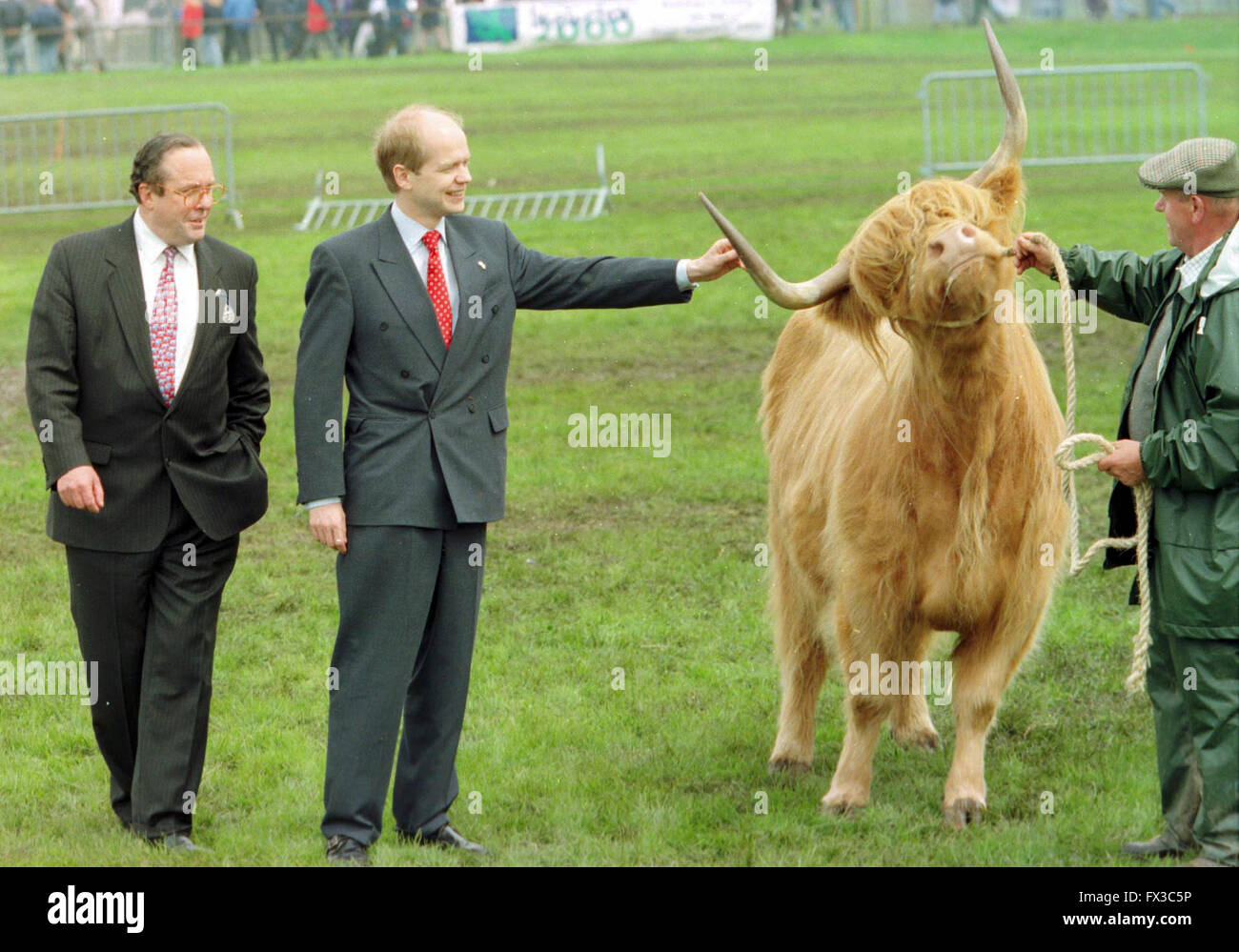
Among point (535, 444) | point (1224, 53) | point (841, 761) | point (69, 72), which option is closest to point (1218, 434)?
point (841, 761)

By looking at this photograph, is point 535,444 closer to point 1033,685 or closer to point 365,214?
point 1033,685

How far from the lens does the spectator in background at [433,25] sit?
30.6 metres

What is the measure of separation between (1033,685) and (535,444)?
476cm

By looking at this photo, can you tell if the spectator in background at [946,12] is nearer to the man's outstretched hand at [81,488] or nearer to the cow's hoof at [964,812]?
the cow's hoof at [964,812]

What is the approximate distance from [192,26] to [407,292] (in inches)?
1059

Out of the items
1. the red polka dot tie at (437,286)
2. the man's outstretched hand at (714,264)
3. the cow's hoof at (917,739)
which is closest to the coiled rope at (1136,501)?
the man's outstretched hand at (714,264)

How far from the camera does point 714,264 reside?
500 cm

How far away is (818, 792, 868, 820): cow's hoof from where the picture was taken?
5488 millimetres

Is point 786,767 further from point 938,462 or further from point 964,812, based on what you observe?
point 938,462

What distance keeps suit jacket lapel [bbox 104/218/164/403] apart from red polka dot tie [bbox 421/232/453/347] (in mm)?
932

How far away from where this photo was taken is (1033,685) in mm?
6766

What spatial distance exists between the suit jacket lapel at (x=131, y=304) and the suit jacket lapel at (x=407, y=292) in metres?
0.82

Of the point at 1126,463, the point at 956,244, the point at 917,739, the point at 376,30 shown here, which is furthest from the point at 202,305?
the point at 376,30

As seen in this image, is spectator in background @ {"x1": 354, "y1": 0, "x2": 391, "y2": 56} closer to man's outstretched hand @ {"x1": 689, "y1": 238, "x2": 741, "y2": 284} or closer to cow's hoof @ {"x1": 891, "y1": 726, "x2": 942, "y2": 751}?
cow's hoof @ {"x1": 891, "y1": 726, "x2": 942, "y2": 751}
